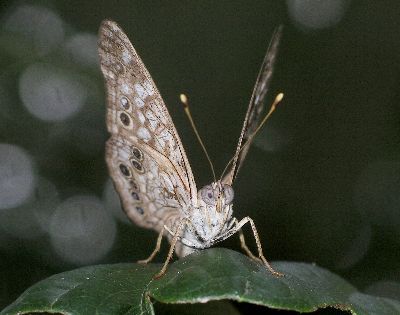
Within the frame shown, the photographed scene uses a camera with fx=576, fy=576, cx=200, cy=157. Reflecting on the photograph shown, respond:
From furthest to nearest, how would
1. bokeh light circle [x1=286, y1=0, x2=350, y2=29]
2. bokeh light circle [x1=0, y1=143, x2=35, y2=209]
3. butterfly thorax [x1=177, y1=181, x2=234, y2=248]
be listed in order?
bokeh light circle [x1=286, y1=0, x2=350, y2=29] < bokeh light circle [x1=0, y1=143, x2=35, y2=209] < butterfly thorax [x1=177, y1=181, x2=234, y2=248]

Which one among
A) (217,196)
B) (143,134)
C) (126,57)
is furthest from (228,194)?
(126,57)

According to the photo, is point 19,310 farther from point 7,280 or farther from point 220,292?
point 7,280

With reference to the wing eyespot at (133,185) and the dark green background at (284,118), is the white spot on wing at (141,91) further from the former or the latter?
the dark green background at (284,118)

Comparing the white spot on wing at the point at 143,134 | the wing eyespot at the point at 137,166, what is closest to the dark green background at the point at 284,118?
the wing eyespot at the point at 137,166

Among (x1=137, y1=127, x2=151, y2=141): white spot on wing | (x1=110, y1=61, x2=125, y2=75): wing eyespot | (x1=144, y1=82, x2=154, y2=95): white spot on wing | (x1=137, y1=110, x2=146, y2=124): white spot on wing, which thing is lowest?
(x1=137, y1=127, x2=151, y2=141): white spot on wing

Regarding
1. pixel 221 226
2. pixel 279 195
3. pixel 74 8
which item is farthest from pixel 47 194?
pixel 221 226

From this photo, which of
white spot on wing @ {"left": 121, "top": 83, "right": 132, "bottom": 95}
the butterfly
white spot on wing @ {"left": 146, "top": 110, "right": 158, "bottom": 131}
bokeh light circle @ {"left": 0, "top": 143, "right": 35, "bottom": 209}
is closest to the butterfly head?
the butterfly

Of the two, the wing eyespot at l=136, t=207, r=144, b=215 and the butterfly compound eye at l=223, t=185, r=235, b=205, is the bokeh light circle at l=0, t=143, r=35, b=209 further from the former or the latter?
the butterfly compound eye at l=223, t=185, r=235, b=205

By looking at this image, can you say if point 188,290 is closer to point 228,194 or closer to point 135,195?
point 228,194
